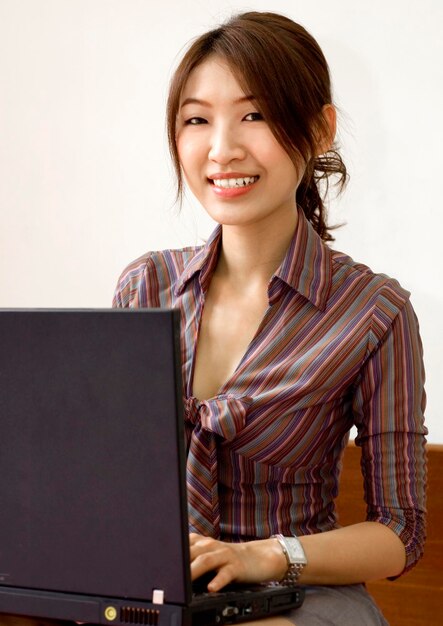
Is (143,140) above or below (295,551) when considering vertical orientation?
above

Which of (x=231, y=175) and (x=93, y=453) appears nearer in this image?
(x=93, y=453)

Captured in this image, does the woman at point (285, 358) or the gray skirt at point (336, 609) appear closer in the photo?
the gray skirt at point (336, 609)

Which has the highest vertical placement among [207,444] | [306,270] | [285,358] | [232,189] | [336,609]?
[232,189]

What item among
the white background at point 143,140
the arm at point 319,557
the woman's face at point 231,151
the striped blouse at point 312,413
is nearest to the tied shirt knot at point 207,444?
the striped blouse at point 312,413

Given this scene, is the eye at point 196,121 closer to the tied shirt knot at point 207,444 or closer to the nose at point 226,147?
the nose at point 226,147

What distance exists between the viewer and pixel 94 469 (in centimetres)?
95

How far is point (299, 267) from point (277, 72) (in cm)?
25

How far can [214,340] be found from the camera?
4.75 ft

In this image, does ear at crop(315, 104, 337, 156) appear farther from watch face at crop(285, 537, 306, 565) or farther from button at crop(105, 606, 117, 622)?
button at crop(105, 606, 117, 622)

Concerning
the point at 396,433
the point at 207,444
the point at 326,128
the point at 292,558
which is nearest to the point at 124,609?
the point at 292,558

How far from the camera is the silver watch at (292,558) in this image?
1.21 meters

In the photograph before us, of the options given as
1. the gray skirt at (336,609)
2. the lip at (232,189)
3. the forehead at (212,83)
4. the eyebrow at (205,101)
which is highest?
the forehead at (212,83)

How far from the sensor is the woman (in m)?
1.35

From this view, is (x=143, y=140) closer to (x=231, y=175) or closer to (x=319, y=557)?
(x=231, y=175)
